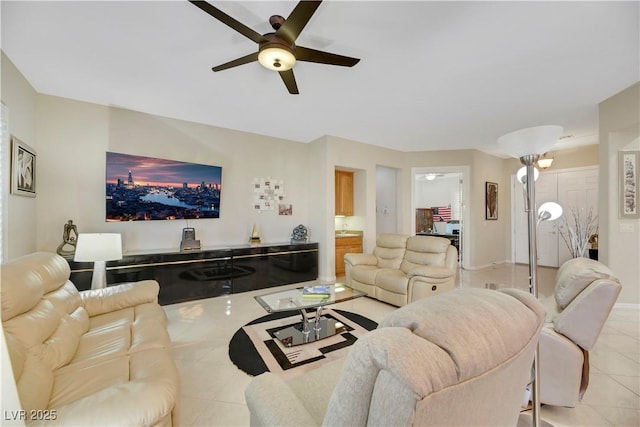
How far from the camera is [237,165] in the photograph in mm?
4516

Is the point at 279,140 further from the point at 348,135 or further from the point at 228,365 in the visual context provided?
the point at 228,365

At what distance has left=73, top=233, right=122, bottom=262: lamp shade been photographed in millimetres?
2416

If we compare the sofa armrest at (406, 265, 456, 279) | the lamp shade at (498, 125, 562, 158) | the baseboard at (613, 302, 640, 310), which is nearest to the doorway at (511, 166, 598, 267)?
the baseboard at (613, 302, 640, 310)

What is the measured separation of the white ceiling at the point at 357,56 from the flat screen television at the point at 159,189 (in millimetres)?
763

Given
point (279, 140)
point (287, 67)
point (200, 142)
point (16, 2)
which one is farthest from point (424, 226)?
point (16, 2)

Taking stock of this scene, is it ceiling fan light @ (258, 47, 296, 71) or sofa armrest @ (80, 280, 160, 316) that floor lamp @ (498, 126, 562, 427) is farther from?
sofa armrest @ (80, 280, 160, 316)

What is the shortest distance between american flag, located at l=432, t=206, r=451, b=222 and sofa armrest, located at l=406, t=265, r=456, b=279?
225 inches

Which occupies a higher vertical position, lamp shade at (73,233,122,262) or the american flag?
the american flag

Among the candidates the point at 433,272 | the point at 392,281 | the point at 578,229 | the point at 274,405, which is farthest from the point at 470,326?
the point at 578,229

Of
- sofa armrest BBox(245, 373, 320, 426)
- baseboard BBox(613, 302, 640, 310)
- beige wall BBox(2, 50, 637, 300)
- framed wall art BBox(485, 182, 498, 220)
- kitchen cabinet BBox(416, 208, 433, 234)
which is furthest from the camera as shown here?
kitchen cabinet BBox(416, 208, 433, 234)

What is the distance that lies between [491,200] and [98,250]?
731 cm

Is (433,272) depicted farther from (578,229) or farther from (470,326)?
(578,229)

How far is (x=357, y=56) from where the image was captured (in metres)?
2.43

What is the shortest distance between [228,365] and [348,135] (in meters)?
4.00
